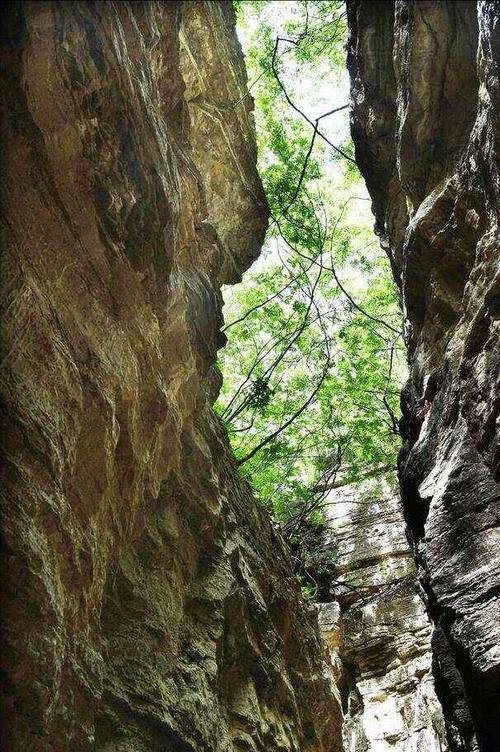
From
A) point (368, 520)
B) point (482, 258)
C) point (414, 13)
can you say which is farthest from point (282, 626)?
point (368, 520)

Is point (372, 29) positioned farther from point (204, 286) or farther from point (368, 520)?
point (368, 520)

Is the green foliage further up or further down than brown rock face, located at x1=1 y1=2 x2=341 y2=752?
further up

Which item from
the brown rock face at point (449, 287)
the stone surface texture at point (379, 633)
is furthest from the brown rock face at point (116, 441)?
the stone surface texture at point (379, 633)

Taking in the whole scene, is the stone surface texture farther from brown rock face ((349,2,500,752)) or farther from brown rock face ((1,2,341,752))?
brown rock face ((1,2,341,752))

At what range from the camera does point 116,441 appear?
215 inches

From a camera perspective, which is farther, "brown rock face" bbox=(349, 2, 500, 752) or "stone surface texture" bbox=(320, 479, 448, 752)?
"stone surface texture" bbox=(320, 479, 448, 752)

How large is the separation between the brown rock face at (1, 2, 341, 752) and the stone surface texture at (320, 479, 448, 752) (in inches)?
159

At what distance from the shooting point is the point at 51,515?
4.16 meters

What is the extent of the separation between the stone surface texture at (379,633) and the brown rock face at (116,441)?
405 cm

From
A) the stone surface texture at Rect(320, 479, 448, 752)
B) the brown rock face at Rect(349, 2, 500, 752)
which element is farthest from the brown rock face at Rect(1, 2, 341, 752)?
the stone surface texture at Rect(320, 479, 448, 752)

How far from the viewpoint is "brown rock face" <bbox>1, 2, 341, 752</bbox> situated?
13.1 ft

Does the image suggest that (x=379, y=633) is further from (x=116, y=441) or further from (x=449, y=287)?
(x=116, y=441)

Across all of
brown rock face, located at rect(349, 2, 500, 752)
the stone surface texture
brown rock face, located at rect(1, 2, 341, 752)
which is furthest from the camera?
the stone surface texture

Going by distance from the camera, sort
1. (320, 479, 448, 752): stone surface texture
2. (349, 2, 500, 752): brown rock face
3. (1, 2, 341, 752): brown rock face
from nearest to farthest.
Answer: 1. (1, 2, 341, 752): brown rock face
2. (349, 2, 500, 752): brown rock face
3. (320, 479, 448, 752): stone surface texture
